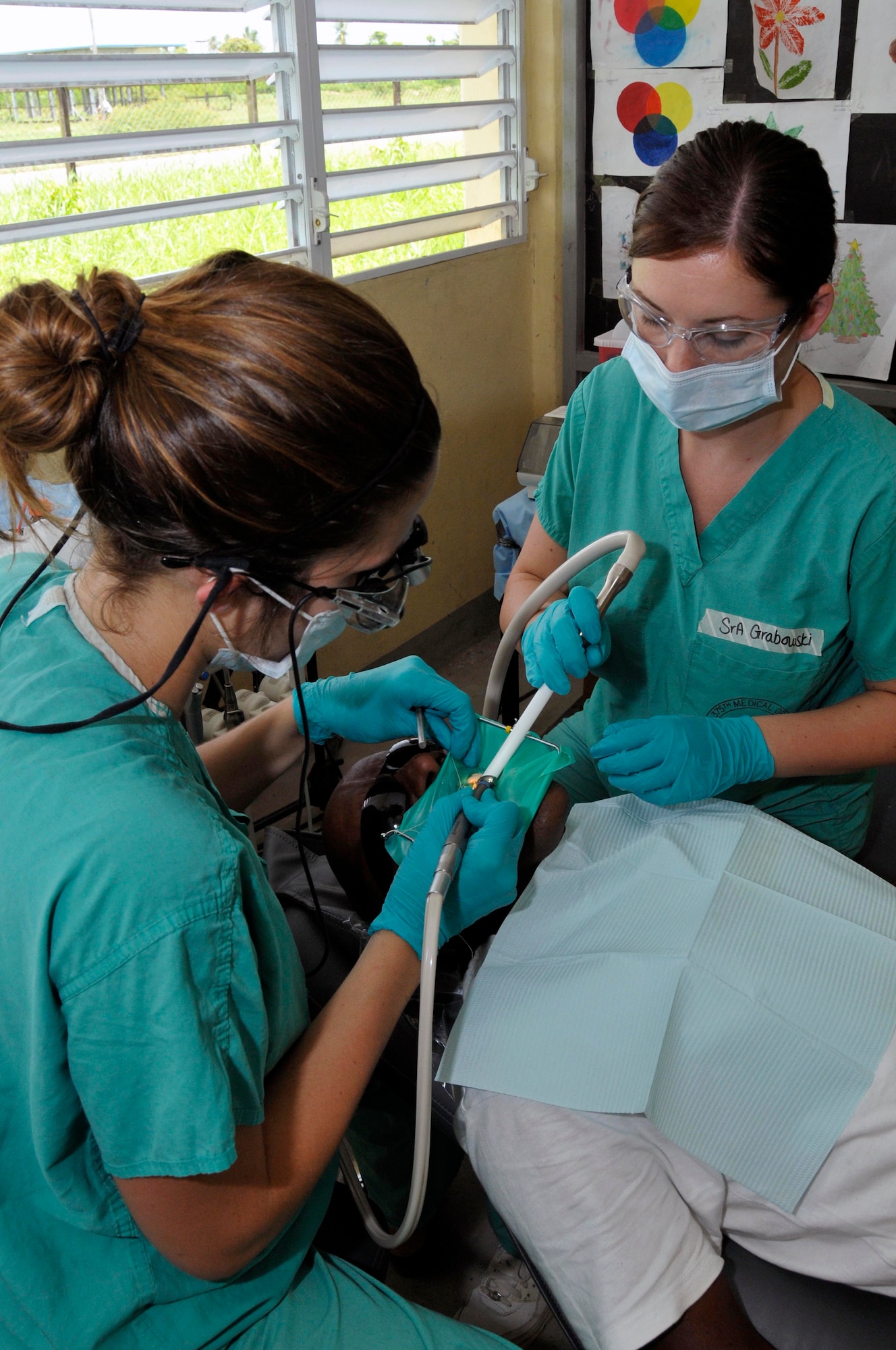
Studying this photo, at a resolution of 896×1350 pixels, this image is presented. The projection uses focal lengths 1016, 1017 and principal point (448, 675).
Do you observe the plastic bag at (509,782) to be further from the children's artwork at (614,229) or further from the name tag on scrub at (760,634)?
the children's artwork at (614,229)

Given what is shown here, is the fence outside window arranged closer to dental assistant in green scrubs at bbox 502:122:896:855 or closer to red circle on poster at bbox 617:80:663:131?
red circle on poster at bbox 617:80:663:131

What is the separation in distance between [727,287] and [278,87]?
1449 mm

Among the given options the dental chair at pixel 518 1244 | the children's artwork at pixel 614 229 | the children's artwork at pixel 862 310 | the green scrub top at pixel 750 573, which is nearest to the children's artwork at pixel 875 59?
the children's artwork at pixel 862 310

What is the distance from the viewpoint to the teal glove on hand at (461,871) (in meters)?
1.07

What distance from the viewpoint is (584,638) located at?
1359 mm

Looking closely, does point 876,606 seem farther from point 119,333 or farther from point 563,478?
point 119,333

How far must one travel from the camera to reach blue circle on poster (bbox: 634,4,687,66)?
8.25ft

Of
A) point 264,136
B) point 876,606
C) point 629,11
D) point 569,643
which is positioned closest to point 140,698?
point 569,643

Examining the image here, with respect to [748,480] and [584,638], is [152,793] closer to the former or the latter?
[584,638]

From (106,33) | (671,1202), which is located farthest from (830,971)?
(106,33)

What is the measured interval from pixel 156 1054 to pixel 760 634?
3.01 ft

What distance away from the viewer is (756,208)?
1139 mm

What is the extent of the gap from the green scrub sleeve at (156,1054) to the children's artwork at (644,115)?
2459mm

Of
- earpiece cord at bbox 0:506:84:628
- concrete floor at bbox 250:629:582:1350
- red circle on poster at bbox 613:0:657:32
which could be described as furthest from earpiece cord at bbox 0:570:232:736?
red circle on poster at bbox 613:0:657:32
